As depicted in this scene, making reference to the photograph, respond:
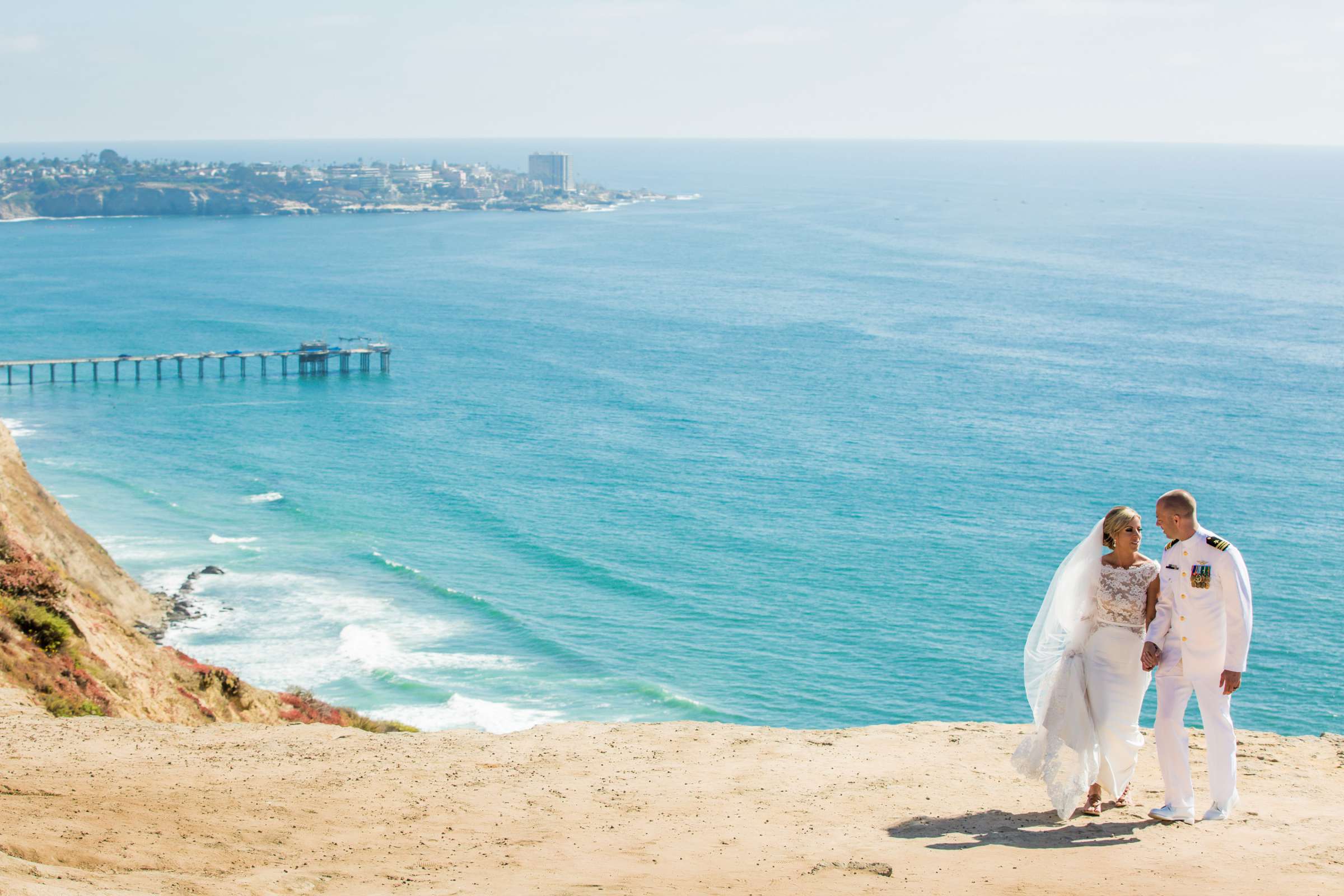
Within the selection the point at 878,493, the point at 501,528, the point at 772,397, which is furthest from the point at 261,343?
the point at 878,493

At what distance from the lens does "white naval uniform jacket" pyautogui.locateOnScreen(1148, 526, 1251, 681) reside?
10.4 m

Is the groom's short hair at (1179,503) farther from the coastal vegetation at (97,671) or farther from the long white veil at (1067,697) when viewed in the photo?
the coastal vegetation at (97,671)

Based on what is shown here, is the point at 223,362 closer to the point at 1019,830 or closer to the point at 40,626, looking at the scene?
the point at 40,626

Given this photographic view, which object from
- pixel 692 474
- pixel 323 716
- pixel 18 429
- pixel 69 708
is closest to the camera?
pixel 69 708

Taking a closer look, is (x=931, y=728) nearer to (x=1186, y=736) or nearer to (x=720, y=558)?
(x=1186, y=736)

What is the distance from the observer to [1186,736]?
10.9 metres

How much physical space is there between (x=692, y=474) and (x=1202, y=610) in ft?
175

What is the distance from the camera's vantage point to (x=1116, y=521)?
10.7m

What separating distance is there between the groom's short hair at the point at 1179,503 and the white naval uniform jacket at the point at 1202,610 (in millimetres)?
217

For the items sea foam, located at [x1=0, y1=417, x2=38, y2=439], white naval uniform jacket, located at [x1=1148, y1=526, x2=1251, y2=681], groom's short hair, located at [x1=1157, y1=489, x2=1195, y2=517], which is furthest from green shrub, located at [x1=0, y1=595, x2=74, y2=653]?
sea foam, located at [x1=0, y1=417, x2=38, y2=439]

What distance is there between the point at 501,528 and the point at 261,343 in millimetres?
54265

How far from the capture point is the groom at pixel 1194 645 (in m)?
10.4

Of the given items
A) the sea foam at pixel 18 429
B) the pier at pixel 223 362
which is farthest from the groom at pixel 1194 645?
the pier at pixel 223 362

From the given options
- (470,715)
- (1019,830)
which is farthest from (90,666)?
(1019,830)
